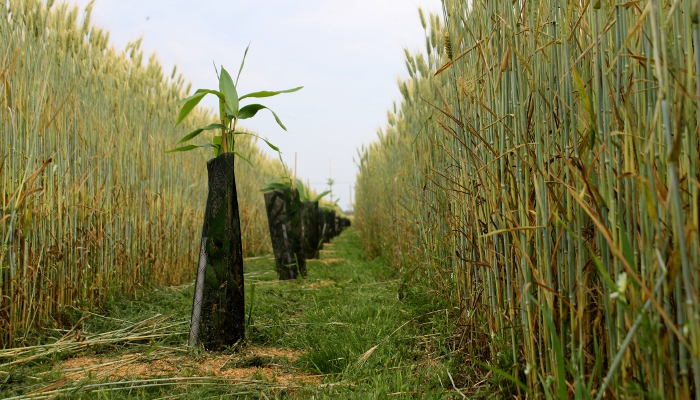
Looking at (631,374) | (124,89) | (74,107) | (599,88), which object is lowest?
(631,374)

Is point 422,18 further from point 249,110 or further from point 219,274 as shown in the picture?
point 219,274

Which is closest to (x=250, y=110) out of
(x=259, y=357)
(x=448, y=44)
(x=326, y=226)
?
(x=448, y=44)

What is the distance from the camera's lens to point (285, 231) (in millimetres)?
3762

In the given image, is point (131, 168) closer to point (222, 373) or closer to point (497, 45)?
point (222, 373)

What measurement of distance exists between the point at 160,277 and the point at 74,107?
3.98ft

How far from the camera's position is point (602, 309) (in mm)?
863

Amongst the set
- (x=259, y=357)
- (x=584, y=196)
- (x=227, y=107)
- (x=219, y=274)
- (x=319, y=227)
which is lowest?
(x=259, y=357)

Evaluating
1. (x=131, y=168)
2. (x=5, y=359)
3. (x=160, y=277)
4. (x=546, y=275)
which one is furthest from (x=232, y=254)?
(x=160, y=277)

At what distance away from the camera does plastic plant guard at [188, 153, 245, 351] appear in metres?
1.67

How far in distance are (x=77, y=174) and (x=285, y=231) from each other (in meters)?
1.72

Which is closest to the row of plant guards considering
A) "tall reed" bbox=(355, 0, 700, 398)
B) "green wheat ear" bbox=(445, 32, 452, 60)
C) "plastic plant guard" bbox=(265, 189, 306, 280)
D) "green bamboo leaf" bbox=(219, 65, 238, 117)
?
"plastic plant guard" bbox=(265, 189, 306, 280)

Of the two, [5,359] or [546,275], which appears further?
[5,359]

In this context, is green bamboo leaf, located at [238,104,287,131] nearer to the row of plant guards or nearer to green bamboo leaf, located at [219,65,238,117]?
green bamboo leaf, located at [219,65,238,117]

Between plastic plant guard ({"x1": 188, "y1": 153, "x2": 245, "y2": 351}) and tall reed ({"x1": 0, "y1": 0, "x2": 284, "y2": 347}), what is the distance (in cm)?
61
